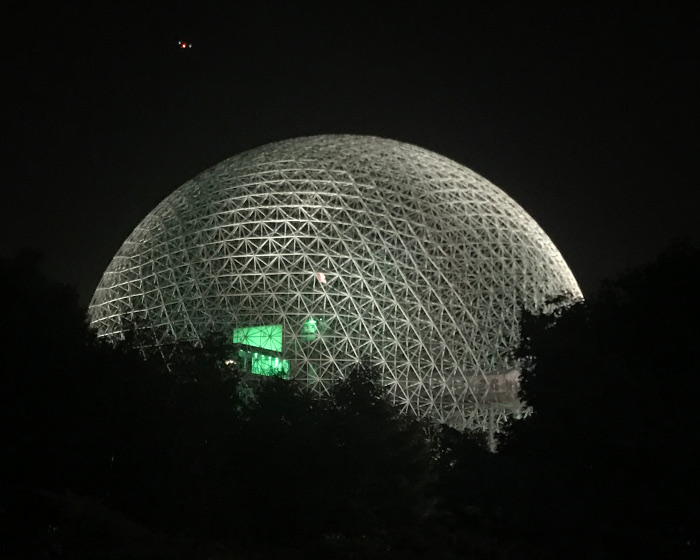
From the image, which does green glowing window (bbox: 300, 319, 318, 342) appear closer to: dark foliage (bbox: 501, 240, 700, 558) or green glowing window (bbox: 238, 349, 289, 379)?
green glowing window (bbox: 238, 349, 289, 379)

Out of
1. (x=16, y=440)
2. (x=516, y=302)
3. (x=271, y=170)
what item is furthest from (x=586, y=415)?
(x=271, y=170)

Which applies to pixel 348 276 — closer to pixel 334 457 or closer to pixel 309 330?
pixel 309 330

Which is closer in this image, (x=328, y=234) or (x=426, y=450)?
(x=426, y=450)

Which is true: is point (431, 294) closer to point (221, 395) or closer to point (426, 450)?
point (426, 450)

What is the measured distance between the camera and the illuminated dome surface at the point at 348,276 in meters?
31.7

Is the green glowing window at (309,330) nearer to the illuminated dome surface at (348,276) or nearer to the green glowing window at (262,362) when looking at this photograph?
the illuminated dome surface at (348,276)

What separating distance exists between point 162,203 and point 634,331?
2928cm

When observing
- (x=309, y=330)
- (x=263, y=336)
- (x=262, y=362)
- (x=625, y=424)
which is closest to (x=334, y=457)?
(x=625, y=424)

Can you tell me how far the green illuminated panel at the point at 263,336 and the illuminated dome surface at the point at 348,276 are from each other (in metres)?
0.05

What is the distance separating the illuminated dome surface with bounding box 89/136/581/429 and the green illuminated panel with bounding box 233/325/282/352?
0.05 m

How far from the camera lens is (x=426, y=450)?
955 inches

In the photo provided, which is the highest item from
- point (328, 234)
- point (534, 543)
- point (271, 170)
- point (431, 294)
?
point (271, 170)

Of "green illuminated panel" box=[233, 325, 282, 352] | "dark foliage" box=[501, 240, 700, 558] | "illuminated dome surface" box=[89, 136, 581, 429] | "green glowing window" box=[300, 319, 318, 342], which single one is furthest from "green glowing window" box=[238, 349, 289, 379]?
"dark foliage" box=[501, 240, 700, 558]

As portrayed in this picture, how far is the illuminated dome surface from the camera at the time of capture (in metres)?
31.7
